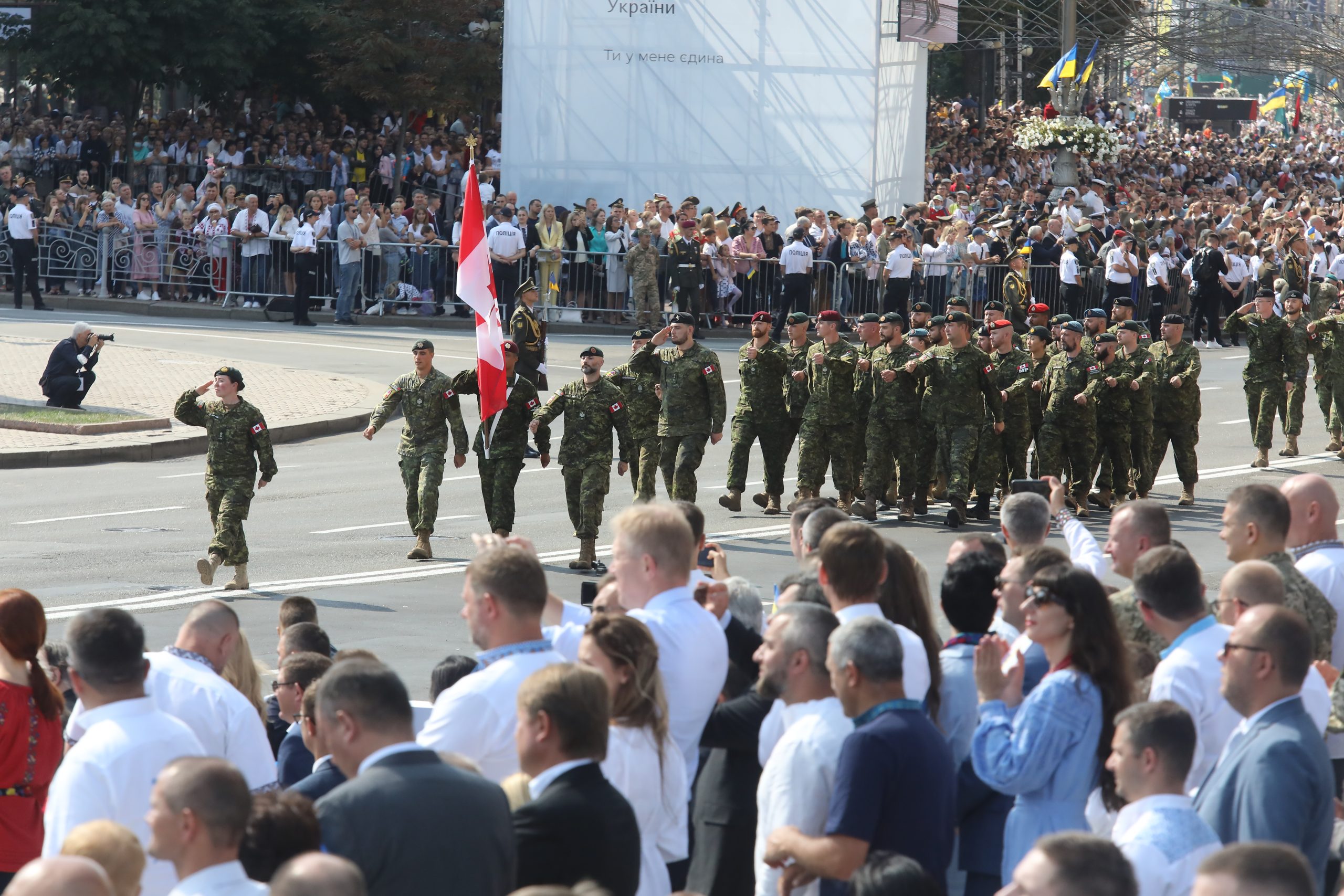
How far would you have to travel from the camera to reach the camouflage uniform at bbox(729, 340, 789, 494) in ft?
55.9

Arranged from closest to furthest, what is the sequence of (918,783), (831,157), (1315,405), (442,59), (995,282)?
(918,783) < (1315,405) < (995,282) < (831,157) < (442,59)

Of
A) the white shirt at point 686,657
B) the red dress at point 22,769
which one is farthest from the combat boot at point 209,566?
the white shirt at point 686,657

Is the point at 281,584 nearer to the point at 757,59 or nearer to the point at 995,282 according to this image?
the point at 995,282

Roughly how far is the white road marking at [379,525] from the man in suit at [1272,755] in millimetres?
10867

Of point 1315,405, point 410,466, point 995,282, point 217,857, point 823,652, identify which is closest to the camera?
point 217,857

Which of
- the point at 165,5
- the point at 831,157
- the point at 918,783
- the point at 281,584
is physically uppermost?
the point at 165,5

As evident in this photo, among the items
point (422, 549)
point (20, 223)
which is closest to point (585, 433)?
point (422, 549)

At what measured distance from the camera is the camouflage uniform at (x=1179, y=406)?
17.5 metres

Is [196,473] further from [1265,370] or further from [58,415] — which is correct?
[1265,370]

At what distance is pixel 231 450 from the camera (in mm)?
13781

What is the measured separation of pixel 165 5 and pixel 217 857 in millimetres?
35516

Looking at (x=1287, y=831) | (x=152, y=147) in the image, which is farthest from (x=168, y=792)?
(x=152, y=147)

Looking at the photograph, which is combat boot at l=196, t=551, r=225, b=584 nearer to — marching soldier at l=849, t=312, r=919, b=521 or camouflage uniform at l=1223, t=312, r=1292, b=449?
marching soldier at l=849, t=312, r=919, b=521

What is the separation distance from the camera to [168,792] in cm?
424
